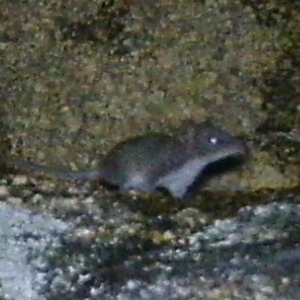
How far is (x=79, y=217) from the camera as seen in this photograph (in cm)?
156

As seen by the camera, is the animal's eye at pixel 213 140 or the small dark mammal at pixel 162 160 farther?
the animal's eye at pixel 213 140

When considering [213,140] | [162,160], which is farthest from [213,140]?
[162,160]

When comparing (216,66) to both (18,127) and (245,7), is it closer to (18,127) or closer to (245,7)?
(245,7)

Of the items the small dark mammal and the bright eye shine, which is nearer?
the small dark mammal

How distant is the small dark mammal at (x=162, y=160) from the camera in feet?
5.90

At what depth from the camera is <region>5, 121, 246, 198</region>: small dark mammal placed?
1.80 m

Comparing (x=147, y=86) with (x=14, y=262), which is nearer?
(x=14, y=262)

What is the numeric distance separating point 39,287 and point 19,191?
292 mm

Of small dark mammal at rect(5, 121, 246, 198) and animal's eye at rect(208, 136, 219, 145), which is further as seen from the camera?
animal's eye at rect(208, 136, 219, 145)

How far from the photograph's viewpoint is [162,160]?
6.35ft

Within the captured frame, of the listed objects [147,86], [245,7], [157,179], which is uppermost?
[245,7]

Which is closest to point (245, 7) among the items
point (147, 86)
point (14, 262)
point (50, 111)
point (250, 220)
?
point (147, 86)

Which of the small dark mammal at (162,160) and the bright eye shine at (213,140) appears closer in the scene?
the small dark mammal at (162,160)

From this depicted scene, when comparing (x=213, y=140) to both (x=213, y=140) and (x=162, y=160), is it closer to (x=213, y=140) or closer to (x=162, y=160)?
(x=213, y=140)
